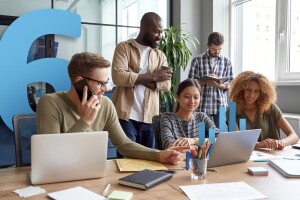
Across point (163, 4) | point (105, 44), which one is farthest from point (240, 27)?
point (105, 44)

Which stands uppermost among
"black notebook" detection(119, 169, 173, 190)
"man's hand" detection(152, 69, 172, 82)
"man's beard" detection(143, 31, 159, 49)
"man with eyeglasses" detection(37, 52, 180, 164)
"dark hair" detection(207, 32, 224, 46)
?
"dark hair" detection(207, 32, 224, 46)

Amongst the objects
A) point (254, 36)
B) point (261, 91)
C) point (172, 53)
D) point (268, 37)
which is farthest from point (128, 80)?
point (254, 36)

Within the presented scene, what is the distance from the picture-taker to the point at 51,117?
1.50 m

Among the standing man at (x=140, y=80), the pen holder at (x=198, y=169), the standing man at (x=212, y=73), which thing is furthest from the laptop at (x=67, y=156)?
the standing man at (x=212, y=73)

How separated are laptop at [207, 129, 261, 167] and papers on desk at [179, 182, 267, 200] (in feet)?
0.71

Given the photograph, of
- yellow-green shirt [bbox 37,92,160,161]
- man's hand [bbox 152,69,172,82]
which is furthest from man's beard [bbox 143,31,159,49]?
yellow-green shirt [bbox 37,92,160,161]

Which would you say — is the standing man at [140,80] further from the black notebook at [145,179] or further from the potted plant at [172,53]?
the potted plant at [172,53]

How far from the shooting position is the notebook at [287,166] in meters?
1.33

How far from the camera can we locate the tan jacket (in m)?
2.32

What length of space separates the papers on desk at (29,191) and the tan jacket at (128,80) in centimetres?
124

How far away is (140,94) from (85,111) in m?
0.96

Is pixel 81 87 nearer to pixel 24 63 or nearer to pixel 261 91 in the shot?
A: pixel 261 91

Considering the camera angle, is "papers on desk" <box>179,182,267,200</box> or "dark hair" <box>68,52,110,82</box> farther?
"dark hair" <box>68,52,110,82</box>

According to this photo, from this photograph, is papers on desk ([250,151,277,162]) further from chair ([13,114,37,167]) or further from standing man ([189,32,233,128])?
standing man ([189,32,233,128])
